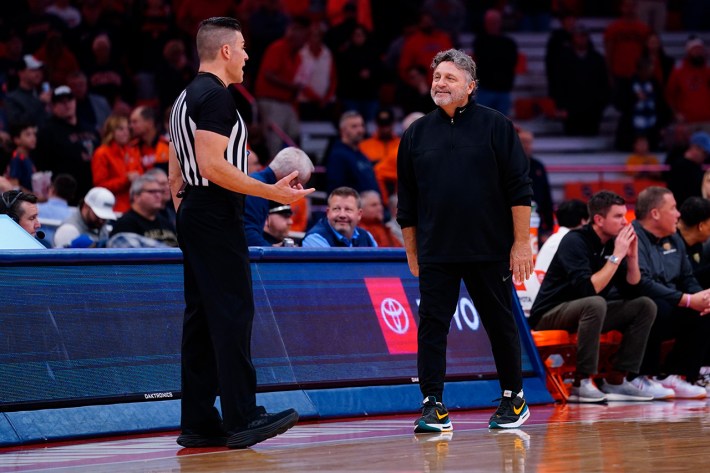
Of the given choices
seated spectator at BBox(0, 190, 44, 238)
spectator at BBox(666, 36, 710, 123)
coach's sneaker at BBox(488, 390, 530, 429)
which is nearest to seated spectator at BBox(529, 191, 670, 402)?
coach's sneaker at BBox(488, 390, 530, 429)

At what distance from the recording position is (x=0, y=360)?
283 inches

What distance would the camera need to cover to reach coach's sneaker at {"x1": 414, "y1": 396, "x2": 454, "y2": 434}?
729cm

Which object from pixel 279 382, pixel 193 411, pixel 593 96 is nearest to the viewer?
pixel 193 411

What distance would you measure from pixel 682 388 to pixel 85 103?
8.16 meters

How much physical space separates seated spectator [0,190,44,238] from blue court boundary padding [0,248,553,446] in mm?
1496

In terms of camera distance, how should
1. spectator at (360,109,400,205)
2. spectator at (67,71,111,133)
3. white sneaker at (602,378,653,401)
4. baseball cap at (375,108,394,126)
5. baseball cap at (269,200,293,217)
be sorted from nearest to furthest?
white sneaker at (602,378,653,401), baseball cap at (269,200,293,217), spectator at (67,71,111,133), spectator at (360,109,400,205), baseball cap at (375,108,394,126)

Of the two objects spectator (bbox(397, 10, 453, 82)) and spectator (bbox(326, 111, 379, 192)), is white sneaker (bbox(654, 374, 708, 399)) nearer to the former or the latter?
spectator (bbox(326, 111, 379, 192))

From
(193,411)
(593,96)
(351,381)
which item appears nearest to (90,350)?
(193,411)

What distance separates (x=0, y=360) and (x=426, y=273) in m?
2.46

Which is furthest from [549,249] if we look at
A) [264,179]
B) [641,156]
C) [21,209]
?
[641,156]

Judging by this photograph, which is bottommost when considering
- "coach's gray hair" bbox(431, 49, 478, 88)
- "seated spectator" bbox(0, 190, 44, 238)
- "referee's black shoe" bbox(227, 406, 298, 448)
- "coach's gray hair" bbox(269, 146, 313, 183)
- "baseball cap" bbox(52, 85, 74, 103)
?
"referee's black shoe" bbox(227, 406, 298, 448)

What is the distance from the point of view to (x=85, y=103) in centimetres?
1548

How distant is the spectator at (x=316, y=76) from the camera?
17828 mm

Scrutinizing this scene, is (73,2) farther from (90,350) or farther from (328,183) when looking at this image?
(90,350)
